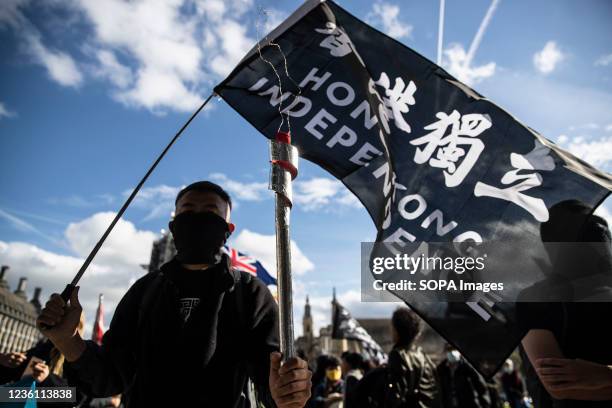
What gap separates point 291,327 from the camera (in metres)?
1.12

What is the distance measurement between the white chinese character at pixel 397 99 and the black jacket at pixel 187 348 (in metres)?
1.45

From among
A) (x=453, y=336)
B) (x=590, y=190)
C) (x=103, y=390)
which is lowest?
(x=103, y=390)

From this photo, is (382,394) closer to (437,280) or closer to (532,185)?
(437,280)

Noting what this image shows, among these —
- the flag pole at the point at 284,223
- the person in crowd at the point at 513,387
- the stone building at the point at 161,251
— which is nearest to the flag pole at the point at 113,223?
the flag pole at the point at 284,223

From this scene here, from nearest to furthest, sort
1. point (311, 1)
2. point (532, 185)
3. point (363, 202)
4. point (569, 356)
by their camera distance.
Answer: point (569, 356) → point (532, 185) → point (363, 202) → point (311, 1)

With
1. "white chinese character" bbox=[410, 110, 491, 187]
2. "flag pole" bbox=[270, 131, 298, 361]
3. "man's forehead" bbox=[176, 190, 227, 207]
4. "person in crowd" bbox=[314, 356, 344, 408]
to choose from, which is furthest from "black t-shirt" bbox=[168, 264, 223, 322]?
"person in crowd" bbox=[314, 356, 344, 408]

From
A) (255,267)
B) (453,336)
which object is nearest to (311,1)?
(453,336)

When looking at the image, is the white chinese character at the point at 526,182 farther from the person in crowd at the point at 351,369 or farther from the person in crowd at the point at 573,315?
the person in crowd at the point at 351,369

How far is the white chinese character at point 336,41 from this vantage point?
120 inches

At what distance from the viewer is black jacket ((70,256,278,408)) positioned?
6.28 ft

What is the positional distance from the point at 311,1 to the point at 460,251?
2213mm

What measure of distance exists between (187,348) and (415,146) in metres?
1.85

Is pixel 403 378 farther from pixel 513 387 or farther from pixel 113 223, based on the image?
pixel 513 387

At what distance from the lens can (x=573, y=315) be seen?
1877 millimetres
